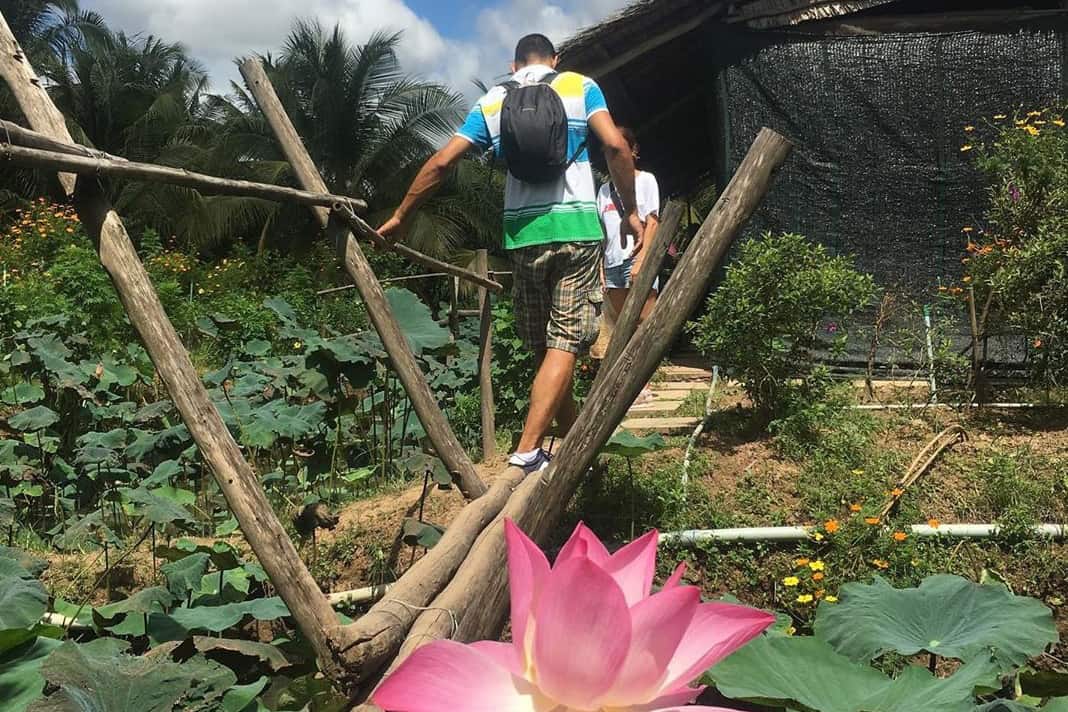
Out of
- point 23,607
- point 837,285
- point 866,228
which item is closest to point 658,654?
point 23,607

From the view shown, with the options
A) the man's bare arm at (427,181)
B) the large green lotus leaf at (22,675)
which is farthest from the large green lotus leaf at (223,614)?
the man's bare arm at (427,181)

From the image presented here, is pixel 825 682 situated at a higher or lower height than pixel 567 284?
lower

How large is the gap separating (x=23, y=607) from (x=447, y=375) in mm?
3683

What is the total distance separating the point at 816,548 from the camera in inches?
120

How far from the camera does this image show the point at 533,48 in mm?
3162

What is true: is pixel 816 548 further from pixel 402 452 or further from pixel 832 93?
pixel 832 93

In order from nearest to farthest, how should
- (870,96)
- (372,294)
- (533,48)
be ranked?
(372,294)
(533,48)
(870,96)

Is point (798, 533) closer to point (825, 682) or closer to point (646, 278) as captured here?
point (646, 278)


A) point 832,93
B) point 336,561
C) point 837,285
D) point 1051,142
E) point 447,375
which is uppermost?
point 832,93

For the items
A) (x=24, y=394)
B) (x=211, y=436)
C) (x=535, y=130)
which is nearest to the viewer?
(x=211, y=436)

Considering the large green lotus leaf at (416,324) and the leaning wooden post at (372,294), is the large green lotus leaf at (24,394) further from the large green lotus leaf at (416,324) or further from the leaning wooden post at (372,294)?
the leaning wooden post at (372,294)

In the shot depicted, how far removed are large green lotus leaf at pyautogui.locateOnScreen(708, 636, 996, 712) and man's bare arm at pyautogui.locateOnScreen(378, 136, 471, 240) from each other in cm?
221

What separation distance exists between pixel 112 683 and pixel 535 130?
226cm

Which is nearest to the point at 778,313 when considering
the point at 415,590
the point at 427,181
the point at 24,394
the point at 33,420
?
the point at 427,181
